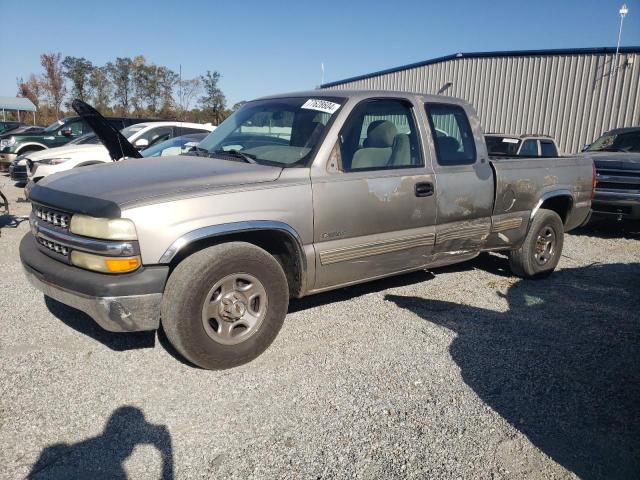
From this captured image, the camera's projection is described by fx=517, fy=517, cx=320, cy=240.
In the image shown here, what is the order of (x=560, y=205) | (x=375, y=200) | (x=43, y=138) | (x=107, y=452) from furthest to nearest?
(x=43, y=138), (x=560, y=205), (x=375, y=200), (x=107, y=452)

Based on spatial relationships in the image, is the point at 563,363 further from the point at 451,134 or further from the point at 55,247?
→ the point at 55,247

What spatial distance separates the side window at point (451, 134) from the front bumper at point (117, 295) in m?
2.65

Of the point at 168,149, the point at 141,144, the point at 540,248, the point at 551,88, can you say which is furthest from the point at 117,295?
the point at 551,88

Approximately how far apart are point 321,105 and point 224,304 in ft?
5.83

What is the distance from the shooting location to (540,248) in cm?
575

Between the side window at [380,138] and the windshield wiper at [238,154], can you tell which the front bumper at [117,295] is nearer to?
the windshield wiper at [238,154]

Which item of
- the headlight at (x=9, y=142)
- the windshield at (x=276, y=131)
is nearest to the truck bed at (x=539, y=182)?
the windshield at (x=276, y=131)

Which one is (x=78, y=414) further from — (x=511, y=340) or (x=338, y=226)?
(x=511, y=340)

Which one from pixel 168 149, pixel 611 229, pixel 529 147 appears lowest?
pixel 611 229

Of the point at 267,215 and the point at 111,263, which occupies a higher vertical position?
the point at 267,215

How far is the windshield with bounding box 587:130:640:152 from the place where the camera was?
958 centimetres

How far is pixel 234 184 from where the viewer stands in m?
3.38

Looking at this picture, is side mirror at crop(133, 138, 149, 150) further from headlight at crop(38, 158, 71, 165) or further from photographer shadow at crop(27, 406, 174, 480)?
photographer shadow at crop(27, 406, 174, 480)

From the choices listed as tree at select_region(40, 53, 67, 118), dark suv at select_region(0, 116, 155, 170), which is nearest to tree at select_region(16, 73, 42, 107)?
tree at select_region(40, 53, 67, 118)
